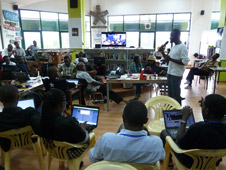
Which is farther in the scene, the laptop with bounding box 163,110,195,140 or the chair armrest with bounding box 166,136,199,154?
the laptop with bounding box 163,110,195,140

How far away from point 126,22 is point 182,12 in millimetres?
3206

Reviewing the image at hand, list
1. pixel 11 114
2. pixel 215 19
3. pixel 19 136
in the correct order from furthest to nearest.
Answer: pixel 215 19 < pixel 19 136 < pixel 11 114

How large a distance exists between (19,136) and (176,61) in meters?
2.68

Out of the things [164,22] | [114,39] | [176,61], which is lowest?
[176,61]

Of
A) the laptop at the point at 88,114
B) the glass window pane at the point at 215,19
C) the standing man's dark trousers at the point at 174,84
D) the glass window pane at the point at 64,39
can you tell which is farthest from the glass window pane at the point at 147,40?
the laptop at the point at 88,114

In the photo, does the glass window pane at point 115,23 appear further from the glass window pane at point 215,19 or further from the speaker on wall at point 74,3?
the glass window pane at point 215,19

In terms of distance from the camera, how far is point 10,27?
862 cm

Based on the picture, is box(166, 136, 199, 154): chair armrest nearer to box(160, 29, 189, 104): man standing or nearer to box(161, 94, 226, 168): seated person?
box(161, 94, 226, 168): seated person

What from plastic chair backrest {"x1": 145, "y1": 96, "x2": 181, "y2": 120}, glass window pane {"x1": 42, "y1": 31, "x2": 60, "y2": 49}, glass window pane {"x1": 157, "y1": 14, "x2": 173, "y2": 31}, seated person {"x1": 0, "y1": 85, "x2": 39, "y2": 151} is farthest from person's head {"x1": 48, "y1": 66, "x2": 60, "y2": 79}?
glass window pane {"x1": 157, "y1": 14, "x2": 173, "y2": 31}

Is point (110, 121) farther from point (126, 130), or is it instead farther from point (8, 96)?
point (126, 130)

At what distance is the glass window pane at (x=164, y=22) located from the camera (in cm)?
1069

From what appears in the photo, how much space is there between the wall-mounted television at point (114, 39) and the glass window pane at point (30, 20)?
480 centimetres

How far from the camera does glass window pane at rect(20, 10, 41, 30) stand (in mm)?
9789

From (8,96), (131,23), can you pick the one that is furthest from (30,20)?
(8,96)
